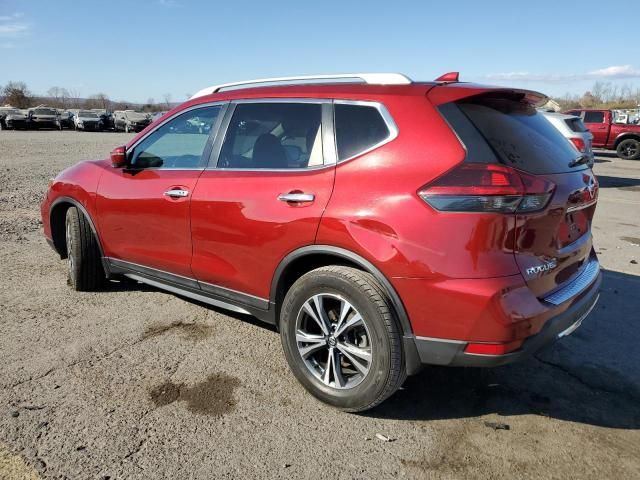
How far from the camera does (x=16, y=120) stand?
41938 mm

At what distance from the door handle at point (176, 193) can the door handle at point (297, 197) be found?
0.90 metres

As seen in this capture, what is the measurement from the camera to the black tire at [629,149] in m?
20.0

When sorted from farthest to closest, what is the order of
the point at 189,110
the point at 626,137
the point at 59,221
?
the point at 626,137 < the point at 59,221 < the point at 189,110

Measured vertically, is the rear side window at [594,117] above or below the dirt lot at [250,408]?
above

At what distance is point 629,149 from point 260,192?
21432 mm

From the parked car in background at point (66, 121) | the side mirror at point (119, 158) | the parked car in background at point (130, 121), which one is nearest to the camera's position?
the side mirror at point (119, 158)

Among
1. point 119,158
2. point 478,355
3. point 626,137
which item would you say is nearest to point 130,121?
point 626,137

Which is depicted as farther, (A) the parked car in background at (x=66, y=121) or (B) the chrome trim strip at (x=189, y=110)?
(A) the parked car in background at (x=66, y=121)

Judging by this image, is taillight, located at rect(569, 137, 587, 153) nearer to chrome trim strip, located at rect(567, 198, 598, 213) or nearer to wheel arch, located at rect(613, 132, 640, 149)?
chrome trim strip, located at rect(567, 198, 598, 213)

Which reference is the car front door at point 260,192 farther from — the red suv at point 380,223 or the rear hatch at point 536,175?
the rear hatch at point 536,175

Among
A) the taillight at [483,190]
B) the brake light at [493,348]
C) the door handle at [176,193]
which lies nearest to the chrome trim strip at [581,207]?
the taillight at [483,190]

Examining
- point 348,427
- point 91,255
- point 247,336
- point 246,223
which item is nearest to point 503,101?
point 246,223

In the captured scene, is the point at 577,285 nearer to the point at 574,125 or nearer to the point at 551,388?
the point at 551,388

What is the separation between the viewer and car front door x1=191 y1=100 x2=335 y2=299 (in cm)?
296
